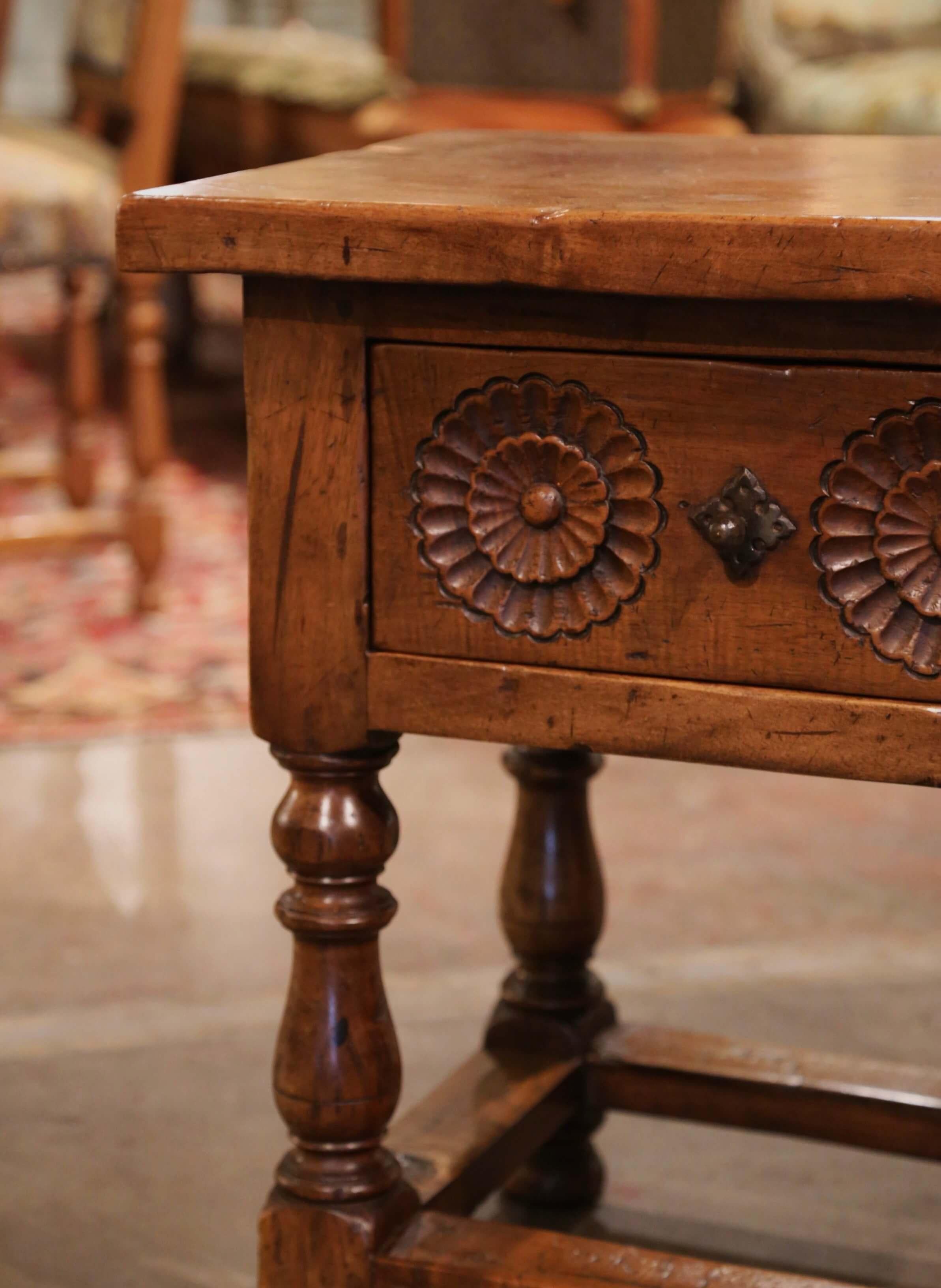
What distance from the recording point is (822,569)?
98cm

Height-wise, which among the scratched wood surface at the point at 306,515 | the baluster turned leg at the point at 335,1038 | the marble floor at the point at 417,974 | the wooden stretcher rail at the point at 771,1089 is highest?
the scratched wood surface at the point at 306,515

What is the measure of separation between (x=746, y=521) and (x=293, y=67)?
3944 mm

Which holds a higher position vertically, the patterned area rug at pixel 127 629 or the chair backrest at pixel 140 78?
the chair backrest at pixel 140 78

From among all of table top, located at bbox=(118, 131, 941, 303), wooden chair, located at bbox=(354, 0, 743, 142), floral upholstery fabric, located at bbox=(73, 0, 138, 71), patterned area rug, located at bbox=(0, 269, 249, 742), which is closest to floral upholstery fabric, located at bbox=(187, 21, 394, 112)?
wooden chair, located at bbox=(354, 0, 743, 142)

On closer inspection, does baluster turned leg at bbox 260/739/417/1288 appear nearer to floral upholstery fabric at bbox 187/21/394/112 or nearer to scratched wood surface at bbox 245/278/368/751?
scratched wood surface at bbox 245/278/368/751

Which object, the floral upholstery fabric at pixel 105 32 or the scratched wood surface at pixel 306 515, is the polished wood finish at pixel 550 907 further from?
the floral upholstery fabric at pixel 105 32

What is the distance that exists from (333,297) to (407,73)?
3149 mm

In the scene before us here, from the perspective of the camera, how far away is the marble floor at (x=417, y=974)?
1.58 m

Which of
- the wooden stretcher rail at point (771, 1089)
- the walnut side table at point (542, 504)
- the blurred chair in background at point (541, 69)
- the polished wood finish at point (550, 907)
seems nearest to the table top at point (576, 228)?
the walnut side table at point (542, 504)

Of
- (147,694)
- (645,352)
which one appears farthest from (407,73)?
(645,352)

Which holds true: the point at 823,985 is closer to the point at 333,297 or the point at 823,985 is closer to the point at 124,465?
the point at 333,297

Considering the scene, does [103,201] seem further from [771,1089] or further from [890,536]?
[890,536]

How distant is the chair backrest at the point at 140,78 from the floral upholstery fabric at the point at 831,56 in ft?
3.80

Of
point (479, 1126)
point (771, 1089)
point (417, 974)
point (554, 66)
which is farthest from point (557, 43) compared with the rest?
point (479, 1126)
